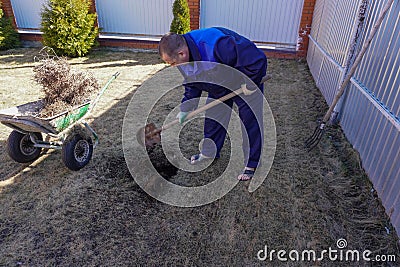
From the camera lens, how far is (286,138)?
389 centimetres

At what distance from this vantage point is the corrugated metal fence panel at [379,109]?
8.23 feet

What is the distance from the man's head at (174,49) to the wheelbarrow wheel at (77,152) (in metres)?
1.42

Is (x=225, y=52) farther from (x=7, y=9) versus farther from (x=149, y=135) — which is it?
(x=7, y=9)

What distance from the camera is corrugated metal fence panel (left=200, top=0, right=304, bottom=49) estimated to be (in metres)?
7.32

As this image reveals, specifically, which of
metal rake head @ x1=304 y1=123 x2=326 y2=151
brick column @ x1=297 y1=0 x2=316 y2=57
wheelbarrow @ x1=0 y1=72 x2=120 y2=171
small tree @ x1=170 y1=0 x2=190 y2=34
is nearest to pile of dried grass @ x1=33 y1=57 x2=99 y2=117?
wheelbarrow @ x1=0 y1=72 x2=120 y2=171

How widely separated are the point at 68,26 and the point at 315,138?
6599 millimetres

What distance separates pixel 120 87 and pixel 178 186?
11.1 ft

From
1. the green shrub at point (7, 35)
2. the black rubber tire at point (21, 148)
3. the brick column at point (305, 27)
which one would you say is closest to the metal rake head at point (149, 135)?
the black rubber tire at point (21, 148)

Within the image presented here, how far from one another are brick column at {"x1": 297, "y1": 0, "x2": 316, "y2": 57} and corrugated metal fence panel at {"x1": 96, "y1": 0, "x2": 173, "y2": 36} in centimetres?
353

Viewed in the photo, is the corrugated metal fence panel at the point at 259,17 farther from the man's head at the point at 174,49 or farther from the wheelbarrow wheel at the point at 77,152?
the man's head at the point at 174,49

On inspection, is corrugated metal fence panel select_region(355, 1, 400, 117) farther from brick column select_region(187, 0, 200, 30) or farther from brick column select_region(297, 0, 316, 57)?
brick column select_region(187, 0, 200, 30)

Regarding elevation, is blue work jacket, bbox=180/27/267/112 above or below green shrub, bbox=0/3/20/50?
above

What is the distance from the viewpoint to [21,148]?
10.3 ft

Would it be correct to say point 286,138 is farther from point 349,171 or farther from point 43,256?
point 43,256
